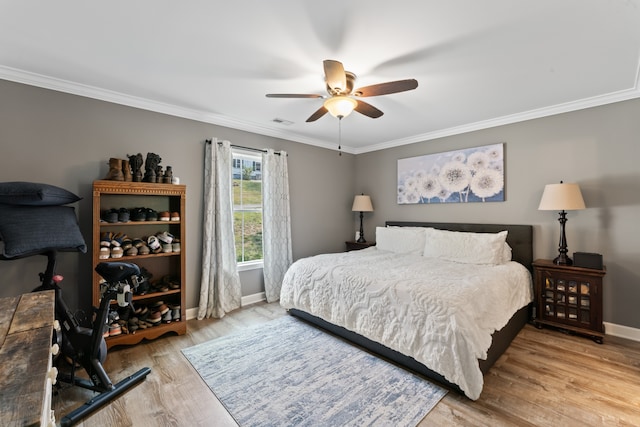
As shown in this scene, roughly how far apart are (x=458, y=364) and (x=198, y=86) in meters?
3.24

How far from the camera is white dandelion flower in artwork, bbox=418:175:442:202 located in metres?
4.25

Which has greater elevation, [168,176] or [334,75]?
[334,75]

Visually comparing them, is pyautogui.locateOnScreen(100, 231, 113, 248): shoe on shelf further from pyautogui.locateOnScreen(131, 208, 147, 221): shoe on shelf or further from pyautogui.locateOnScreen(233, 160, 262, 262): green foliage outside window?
pyautogui.locateOnScreen(233, 160, 262, 262): green foliage outside window

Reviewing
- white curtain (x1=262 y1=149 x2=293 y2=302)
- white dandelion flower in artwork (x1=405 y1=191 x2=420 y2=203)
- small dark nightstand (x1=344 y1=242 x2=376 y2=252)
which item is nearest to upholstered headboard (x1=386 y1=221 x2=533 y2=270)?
white dandelion flower in artwork (x1=405 y1=191 x2=420 y2=203)

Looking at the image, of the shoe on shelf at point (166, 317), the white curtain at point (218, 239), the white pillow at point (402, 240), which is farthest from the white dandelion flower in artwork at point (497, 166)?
the shoe on shelf at point (166, 317)

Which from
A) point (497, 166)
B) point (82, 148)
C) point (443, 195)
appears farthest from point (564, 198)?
point (82, 148)

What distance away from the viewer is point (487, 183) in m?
3.75

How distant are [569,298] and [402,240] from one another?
1.89 m

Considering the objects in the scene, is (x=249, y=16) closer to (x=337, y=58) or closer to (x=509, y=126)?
(x=337, y=58)

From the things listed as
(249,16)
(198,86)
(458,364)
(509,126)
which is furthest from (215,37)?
(509,126)

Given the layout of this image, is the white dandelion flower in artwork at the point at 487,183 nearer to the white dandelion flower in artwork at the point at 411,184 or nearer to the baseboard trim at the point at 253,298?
the white dandelion flower in artwork at the point at 411,184

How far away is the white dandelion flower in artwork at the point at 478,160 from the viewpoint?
3.76 m

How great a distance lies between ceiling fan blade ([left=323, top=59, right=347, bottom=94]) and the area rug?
2293mm

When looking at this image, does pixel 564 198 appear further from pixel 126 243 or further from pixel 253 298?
pixel 126 243
